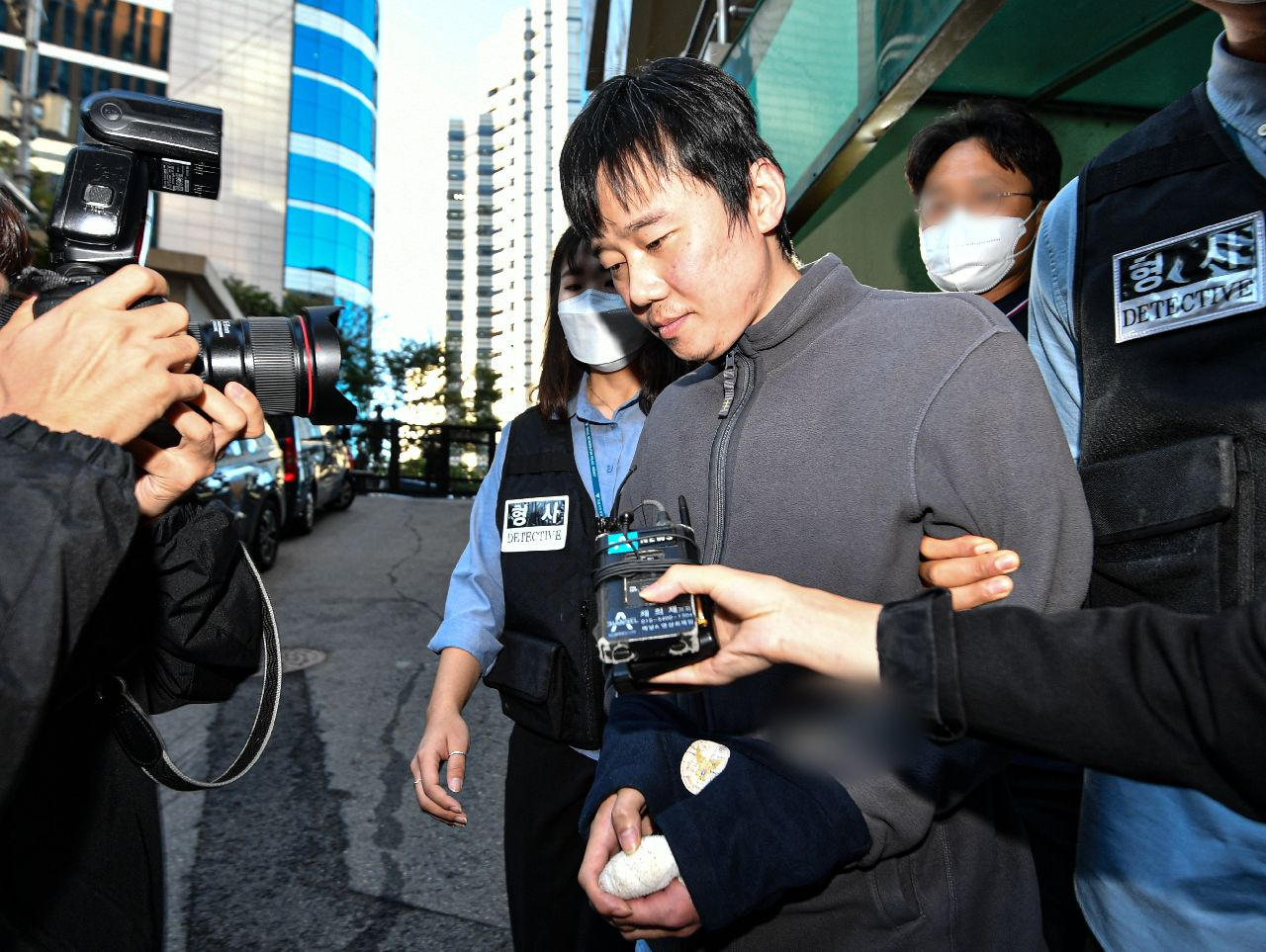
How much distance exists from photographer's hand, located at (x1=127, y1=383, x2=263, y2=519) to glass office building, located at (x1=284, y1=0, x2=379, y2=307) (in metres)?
45.0

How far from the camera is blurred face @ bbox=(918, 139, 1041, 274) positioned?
2.56 meters

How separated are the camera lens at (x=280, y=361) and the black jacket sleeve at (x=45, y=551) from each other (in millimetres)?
399

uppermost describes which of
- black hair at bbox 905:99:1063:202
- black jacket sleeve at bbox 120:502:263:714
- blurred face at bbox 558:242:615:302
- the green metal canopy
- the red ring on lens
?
the green metal canopy

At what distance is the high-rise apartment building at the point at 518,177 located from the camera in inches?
3228

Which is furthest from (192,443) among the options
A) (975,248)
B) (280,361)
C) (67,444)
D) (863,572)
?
(975,248)

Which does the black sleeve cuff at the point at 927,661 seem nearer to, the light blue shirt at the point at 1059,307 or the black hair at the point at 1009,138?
the light blue shirt at the point at 1059,307

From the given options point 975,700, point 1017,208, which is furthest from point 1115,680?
point 1017,208

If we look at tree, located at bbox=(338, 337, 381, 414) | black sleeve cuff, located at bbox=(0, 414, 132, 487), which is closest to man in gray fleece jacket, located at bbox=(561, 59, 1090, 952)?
black sleeve cuff, located at bbox=(0, 414, 132, 487)

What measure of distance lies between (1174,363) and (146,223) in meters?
1.66

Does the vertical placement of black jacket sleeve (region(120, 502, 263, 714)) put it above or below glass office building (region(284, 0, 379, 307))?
below

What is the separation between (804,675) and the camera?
1344 mm

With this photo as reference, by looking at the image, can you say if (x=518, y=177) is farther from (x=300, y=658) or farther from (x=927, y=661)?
(x=927, y=661)

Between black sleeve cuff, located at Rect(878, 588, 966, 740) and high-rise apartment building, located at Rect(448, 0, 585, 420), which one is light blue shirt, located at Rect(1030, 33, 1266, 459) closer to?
black sleeve cuff, located at Rect(878, 588, 966, 740)

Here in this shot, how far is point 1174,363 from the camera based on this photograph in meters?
1.31
